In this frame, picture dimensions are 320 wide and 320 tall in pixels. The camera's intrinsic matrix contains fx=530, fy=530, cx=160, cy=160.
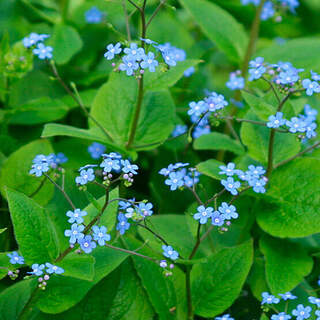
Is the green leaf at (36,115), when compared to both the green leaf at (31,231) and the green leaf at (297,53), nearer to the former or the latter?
the green leaf at (31,231)

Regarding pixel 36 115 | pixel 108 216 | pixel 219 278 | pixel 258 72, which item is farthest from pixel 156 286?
pixel 36 115

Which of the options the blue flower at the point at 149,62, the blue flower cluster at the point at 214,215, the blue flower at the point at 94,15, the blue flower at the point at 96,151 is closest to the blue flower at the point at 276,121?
the blue flower cluster at the point at 214,215

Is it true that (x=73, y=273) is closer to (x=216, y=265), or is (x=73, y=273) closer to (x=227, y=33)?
(x=216, y=265)

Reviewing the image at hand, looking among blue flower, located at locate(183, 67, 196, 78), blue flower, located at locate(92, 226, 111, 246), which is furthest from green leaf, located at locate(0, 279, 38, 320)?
blue flower, located at locate(183, 67, 196, 78)

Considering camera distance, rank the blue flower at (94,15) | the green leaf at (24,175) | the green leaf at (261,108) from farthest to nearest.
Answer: the blue flower at (94,15) → the green leaf at (24,175) → the green leaf at (261,108)

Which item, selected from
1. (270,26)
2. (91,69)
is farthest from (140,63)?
(270,26)

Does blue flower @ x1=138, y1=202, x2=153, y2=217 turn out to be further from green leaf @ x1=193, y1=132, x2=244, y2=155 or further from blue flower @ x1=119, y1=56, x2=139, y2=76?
green leaf @ x1=193, y1=132, x2=244, y2=155

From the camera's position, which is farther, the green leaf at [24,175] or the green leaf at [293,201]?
the green leaf at [24,175]
